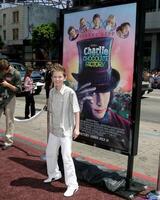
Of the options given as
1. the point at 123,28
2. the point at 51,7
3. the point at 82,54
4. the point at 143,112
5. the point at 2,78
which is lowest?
the point at 143,112

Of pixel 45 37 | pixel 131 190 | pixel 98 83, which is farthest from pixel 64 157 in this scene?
pixel 45 37

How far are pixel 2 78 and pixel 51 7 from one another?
68.6m

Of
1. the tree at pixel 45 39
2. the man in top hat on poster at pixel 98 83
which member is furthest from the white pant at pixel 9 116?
the tree at pixel 45 39

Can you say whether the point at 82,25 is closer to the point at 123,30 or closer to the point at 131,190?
the point at 123,30

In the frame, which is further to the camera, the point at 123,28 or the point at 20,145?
the point at 20,145

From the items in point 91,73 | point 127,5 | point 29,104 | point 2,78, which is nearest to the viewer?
point 127,5

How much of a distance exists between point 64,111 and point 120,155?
8.44 ft

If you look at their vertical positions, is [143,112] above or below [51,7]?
below

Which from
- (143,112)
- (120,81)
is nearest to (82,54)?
(120,81)

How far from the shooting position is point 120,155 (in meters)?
7.37

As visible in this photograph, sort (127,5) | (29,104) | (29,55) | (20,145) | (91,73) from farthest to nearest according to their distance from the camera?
(29,55), (29,104), (20,145), (91,73), (127,5)

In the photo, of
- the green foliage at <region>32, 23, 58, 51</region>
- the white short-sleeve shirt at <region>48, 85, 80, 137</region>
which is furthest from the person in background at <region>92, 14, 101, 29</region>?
the green foliage at <region>32, 23, 58, 51</region>

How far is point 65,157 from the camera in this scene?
5.12 m

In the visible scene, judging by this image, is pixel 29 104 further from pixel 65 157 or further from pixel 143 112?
pixel 65 157
